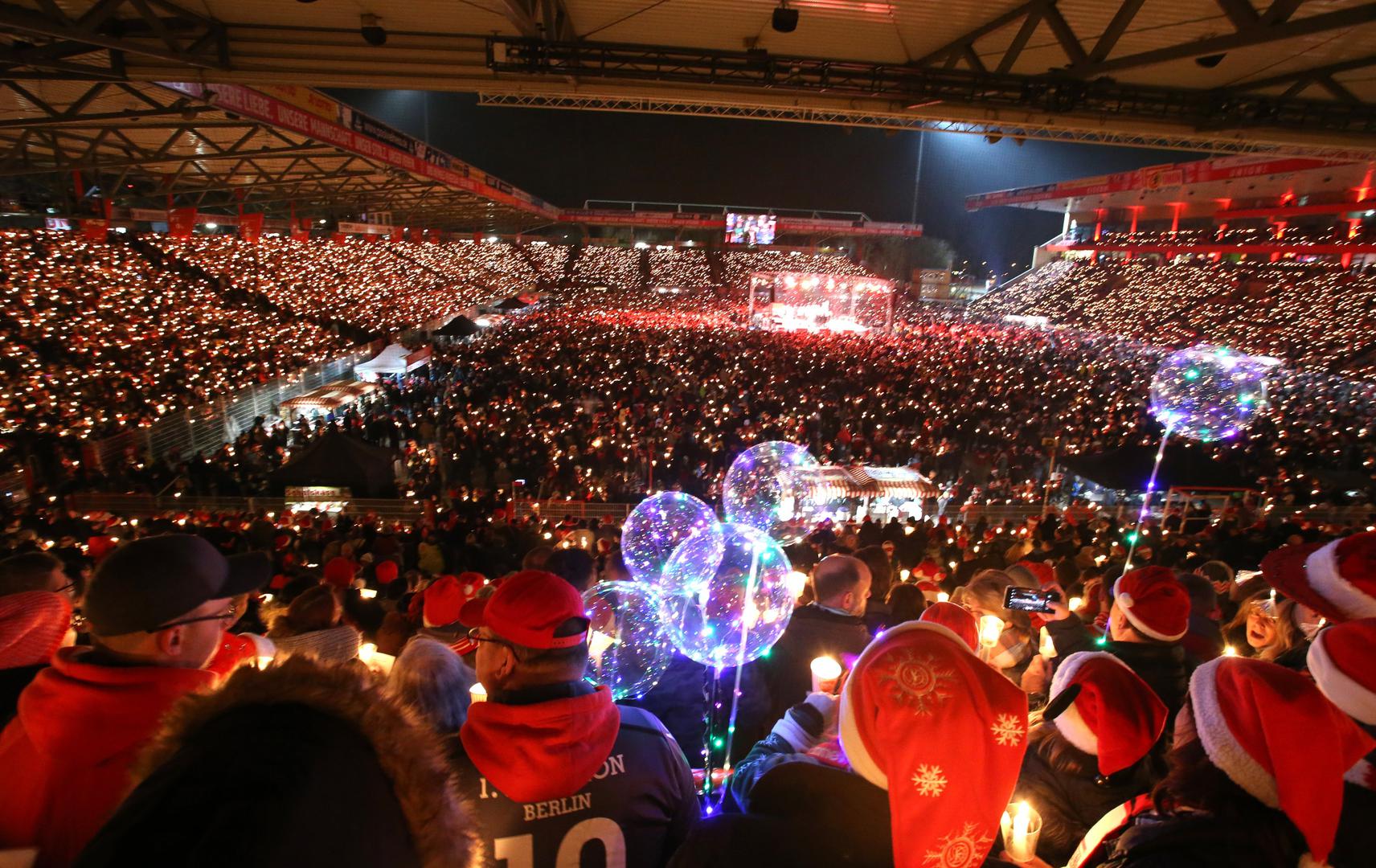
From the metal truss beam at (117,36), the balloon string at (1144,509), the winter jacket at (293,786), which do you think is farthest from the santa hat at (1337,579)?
the metal truss beam at (117,36)

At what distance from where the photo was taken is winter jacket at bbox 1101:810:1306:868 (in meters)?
1.20

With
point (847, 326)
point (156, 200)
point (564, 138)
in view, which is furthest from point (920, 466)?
point (564, 138)

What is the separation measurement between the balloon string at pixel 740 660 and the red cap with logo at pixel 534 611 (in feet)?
4.79

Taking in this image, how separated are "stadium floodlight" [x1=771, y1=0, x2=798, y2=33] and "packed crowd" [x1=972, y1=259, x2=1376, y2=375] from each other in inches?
772

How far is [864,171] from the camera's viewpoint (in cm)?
4206

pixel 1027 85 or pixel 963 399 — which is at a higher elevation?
pixel 1027 85

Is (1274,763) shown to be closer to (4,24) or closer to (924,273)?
(4,24)

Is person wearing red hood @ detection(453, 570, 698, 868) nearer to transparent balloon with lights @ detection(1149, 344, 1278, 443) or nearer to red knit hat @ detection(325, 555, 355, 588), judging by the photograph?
red knit hat @ detection(325, 555, 355, 588)

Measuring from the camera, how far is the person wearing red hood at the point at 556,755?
1.36m

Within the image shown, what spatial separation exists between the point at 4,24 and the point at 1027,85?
6.70 m

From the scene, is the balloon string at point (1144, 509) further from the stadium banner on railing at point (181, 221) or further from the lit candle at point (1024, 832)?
the stadium banner on railing at point (181, 221)

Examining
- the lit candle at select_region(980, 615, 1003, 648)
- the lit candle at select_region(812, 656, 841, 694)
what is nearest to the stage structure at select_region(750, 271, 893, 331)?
the lit candle at select_region(980, 615, 1003, 648)

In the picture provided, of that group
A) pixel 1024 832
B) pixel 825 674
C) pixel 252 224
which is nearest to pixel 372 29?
pixel 825 674

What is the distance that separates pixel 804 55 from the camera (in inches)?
213
